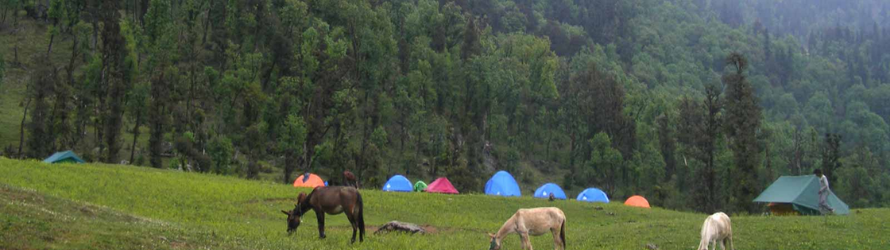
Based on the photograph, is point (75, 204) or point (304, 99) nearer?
point (75, 204)

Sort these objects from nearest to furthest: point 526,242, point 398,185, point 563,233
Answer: point 526,242, point 563,233, point 398,185

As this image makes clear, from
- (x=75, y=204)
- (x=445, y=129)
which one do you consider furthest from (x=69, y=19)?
(x=75, y=204)

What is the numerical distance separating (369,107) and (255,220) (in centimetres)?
4887

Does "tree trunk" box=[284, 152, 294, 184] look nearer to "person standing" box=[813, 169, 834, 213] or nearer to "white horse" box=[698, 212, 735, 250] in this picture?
"person standing" box=[813, 169, 834, 213]

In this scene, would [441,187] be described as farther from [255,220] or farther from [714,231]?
[714,231]

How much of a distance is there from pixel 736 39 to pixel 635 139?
111641 millimetres

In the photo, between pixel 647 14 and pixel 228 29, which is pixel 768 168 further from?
pixel 647 14

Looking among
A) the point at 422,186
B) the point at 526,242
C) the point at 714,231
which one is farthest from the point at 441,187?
the point at 714,231

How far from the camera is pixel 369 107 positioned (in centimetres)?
7844

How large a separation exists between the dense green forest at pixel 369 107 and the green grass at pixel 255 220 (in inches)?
888

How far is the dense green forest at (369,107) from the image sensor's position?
6359 cm

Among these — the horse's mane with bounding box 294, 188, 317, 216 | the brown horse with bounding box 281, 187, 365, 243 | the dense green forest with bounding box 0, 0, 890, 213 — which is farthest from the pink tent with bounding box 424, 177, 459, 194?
the brown horse with bounding box 281, 187, 365, 243

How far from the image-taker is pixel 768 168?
→ 84.9 metres

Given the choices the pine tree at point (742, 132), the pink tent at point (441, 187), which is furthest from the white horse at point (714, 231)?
the pine tree at point (742, 132)
